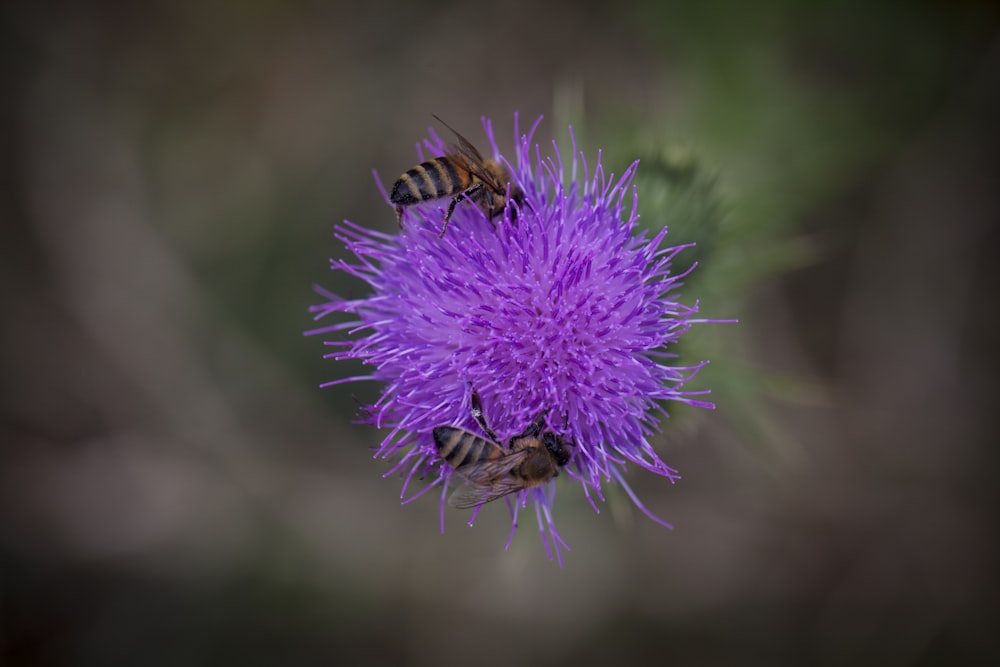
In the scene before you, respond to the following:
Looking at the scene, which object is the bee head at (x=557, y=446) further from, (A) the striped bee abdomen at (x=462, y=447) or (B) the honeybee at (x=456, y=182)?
(B) the honeybee at (x=456, y=182)

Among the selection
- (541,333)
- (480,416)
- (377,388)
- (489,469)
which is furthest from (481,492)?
(377,388)

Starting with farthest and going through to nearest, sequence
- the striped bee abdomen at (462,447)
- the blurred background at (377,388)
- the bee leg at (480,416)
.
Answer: the blurred background at (377,388) → the bee leg at (480,416) → the striped bee abdomen at (462,447)

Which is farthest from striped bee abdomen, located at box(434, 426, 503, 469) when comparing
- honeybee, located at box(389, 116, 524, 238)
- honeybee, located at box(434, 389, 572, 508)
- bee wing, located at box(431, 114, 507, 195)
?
bee wing, located at box(431, 114, 507, 195)

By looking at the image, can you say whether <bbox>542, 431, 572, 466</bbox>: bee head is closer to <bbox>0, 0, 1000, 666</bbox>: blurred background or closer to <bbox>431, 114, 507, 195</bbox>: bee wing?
<bbox>431, 114, 507, 195</bbox>: bee wing

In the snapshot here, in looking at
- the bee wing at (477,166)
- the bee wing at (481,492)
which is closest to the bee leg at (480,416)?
the bee wing at (481,492)

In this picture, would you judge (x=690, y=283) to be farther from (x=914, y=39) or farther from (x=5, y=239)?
(x=5, y=239)

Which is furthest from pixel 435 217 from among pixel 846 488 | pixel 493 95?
pixel 846 488

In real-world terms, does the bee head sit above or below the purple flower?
below
